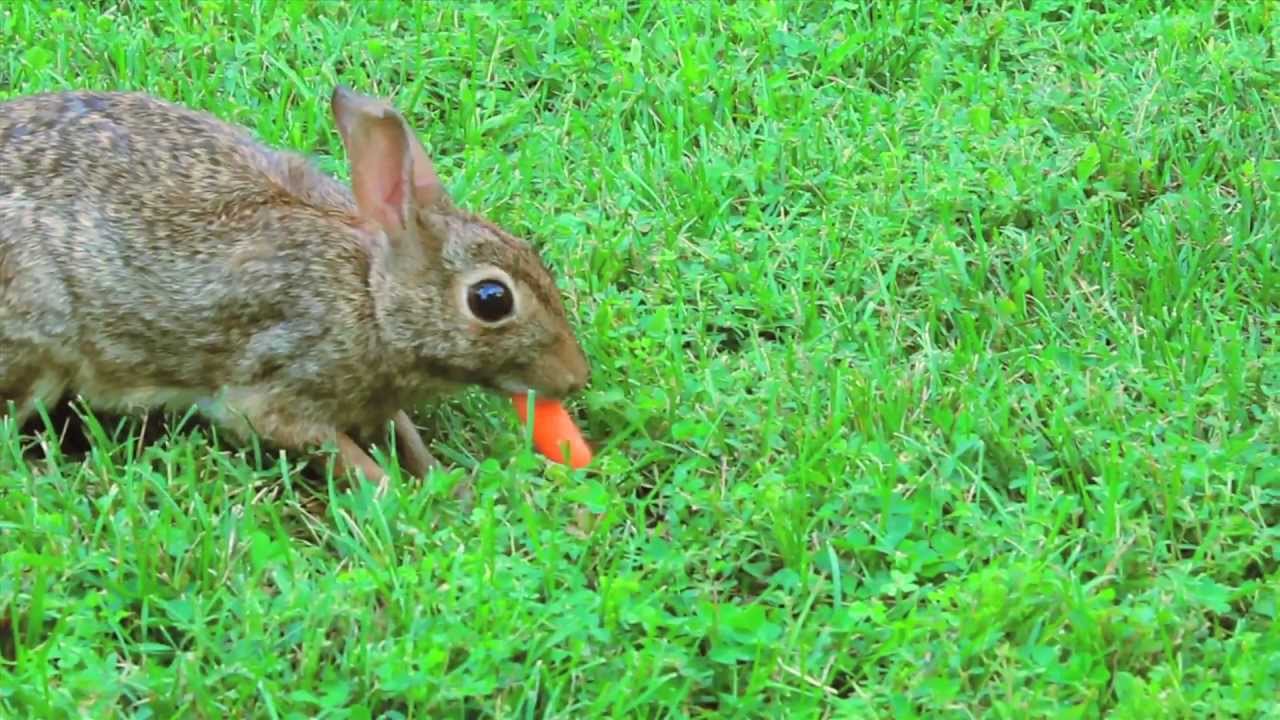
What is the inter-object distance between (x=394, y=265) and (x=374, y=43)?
6.16 ft

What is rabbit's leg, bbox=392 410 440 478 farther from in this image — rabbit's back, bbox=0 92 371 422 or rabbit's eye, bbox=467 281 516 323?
rabbit's eye, bbox=467 281 516 323

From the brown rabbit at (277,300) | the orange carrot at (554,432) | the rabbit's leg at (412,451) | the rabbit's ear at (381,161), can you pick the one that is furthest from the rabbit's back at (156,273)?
the orange carrot at (554,432)

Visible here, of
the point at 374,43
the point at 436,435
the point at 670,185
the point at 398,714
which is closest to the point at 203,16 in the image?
the point at 374,43

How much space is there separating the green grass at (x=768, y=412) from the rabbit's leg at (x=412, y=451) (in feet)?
0.31

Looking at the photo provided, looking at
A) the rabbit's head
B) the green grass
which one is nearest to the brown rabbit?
the rabbit's head

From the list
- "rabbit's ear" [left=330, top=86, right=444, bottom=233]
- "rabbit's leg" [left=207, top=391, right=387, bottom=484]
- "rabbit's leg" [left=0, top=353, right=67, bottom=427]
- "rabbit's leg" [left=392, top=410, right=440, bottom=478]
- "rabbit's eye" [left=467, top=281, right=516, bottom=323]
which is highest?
"rabbit's ear" [left=330, top=86, right=444, bottom=233]

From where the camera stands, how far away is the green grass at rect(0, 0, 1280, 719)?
3578 mm

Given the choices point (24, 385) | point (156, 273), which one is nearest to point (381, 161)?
point (156, 273)

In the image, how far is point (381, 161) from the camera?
4297 mm

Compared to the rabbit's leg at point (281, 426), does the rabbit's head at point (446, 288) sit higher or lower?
higher

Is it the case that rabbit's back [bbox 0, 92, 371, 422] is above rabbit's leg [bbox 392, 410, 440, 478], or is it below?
above

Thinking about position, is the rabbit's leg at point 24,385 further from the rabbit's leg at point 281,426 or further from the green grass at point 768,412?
the rabbit's leg at point 281,426

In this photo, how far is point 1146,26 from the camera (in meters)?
6.05

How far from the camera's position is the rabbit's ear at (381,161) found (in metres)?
4.24
